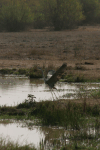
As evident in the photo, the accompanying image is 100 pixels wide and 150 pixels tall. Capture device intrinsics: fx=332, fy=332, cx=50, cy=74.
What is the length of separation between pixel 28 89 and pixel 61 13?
1136 inches

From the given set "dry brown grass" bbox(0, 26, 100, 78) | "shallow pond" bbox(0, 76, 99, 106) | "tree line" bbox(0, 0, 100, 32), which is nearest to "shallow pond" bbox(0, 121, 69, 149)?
"shallow pond" bbox(0, 76, 99, 106)

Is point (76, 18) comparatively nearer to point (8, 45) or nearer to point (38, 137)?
point (8, 45)

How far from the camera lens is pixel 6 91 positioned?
10.1 metres

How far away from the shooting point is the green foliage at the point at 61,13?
37.6 metres

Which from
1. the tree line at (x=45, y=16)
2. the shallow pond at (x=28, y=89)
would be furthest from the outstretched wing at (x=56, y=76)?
the tree line at (x=45, y=16)

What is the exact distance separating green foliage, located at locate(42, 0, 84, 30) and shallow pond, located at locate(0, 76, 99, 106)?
25752 millimetres

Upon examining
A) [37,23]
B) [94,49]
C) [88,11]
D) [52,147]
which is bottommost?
[52,147]

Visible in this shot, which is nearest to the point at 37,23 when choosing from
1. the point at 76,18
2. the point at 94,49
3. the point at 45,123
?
the point at 76,18

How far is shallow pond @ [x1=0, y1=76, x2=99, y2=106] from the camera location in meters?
8.96

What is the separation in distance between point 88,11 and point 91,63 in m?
36.0

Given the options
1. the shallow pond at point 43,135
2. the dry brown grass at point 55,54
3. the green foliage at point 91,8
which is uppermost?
the green foliage at point 91,8

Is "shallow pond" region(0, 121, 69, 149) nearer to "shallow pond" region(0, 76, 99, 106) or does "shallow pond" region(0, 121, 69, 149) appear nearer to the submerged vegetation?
the submerged vegetation

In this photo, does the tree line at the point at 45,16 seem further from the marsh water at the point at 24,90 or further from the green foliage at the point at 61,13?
the marsh water at the point at 24,90

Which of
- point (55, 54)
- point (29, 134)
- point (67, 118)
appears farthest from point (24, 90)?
point (55, 54)
